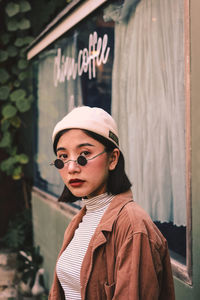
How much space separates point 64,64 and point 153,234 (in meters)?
3.31

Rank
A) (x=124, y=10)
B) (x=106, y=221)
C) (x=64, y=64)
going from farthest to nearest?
(x=64, y=64), (x=124, y=10), (x=106, y=221)

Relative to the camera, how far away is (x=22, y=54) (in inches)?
243

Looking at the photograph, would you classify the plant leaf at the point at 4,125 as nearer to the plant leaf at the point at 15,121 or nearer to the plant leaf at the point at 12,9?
the plant leaf at the point at 15,121

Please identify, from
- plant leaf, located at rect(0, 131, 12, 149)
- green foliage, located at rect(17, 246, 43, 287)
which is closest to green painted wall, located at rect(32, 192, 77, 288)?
green foliage, located at rect(17, 246, 43, 287)

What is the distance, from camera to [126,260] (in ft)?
4.63

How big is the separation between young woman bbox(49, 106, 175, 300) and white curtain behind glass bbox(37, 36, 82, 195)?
96.6 inches

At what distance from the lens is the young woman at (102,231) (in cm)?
140

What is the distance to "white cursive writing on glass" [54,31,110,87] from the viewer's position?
3.40 m

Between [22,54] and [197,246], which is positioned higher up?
[22,54]

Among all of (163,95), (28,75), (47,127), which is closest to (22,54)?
(28,75)

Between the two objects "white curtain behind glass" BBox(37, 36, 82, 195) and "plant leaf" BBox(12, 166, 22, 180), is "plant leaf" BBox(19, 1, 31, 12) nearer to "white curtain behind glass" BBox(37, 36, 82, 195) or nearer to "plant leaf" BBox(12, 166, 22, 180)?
"white curtain behind glass" BBox(37, 36, 82, 195)

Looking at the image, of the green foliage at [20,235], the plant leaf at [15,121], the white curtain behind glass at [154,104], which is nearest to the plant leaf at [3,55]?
the plant leaf at [15,121]

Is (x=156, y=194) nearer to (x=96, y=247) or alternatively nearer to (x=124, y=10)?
(x=96, y=247)

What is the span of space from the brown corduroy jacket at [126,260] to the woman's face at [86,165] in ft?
0.39
